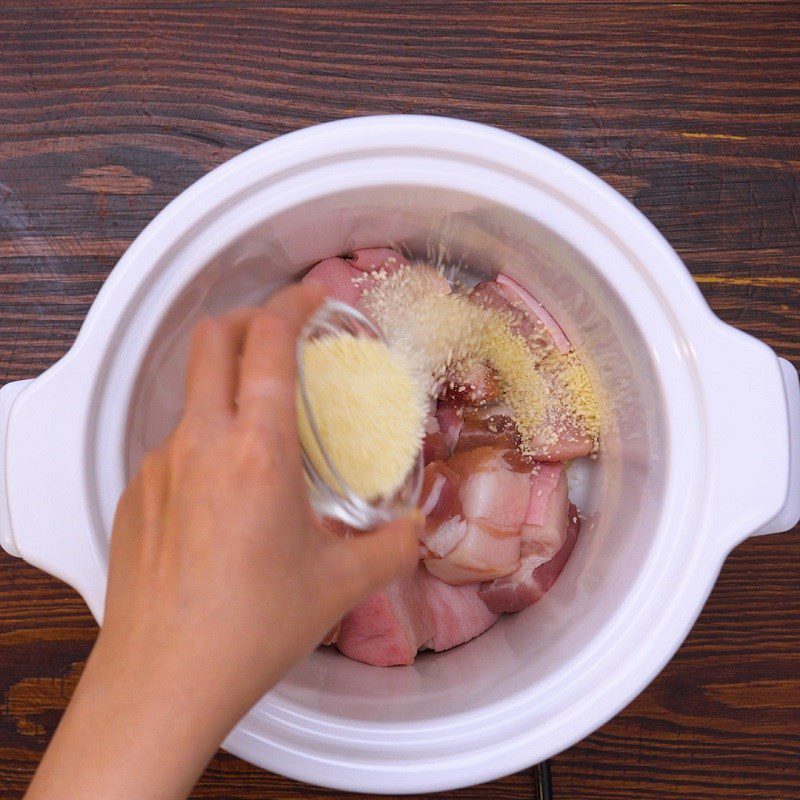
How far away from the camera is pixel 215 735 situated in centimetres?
44

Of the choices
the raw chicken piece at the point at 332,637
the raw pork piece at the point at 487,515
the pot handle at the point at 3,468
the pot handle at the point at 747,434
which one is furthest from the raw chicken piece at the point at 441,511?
the pot handle at the point at 3,468

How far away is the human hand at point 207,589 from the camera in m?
0.43

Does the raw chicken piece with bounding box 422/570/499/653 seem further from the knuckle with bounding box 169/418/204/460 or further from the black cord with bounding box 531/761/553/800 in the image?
the knuckle with bounding box 169/418/204/460

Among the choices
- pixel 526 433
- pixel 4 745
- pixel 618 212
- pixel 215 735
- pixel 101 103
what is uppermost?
pixel 101 103

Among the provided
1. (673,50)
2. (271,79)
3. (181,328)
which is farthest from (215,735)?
(673,50)

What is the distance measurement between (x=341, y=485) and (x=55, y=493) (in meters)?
0.21

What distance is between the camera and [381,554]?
1.59 ft

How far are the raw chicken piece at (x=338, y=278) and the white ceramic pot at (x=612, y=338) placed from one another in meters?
0.08

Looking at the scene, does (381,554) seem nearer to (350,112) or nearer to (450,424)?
(450,424)

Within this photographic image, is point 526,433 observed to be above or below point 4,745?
above

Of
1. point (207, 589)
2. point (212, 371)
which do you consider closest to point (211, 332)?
point (212, 371)

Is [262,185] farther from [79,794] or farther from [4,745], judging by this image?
[4,745]

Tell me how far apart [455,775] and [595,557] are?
229 millimetres

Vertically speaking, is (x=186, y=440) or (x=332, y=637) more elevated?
(x=186, y=440)
